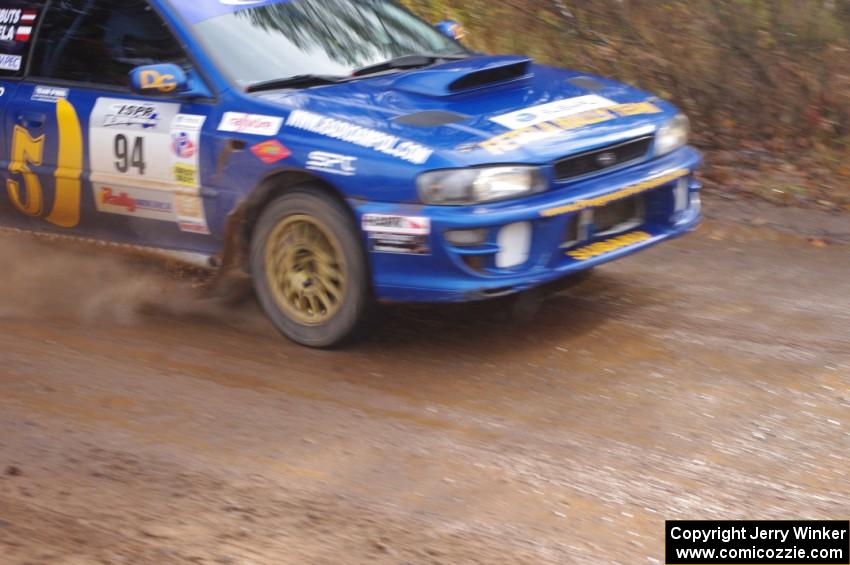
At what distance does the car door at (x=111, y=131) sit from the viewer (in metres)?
5.73

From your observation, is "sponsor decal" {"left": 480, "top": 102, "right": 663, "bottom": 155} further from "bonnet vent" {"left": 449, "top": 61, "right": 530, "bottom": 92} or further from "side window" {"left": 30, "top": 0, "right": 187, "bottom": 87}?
"side window" {"left": 30, "top": 0, "right": 187, "bottom": 87}

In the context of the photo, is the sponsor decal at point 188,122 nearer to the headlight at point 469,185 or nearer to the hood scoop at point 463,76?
the hood scoop at point 463,76

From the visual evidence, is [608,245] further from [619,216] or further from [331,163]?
[331,163]

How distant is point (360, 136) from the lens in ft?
16.7

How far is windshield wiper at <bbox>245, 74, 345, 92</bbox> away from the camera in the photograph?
18.3ft

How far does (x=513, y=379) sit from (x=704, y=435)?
98 centimetres

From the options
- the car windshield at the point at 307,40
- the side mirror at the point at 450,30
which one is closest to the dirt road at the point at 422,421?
the car windshield at the point at 307,40

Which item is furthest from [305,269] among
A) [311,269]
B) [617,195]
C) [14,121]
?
[14,121]

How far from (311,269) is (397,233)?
61 centimetres

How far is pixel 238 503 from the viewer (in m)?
3.88

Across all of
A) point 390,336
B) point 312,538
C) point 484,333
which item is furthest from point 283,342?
point 312,538

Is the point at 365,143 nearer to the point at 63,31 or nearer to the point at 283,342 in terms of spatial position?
the point at 283,342

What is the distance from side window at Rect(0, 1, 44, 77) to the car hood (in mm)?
1813

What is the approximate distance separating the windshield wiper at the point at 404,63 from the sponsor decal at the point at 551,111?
91 centimetres
